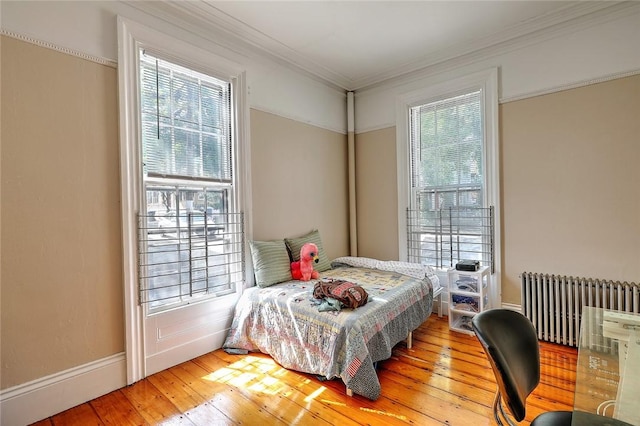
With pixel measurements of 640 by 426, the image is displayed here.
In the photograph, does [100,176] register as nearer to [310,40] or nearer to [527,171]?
[310,40]

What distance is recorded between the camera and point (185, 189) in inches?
102

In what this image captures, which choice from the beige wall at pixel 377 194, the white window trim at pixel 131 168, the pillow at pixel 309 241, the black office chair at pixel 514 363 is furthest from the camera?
the beige wall at pixel 377 194

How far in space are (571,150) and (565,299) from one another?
4.30 feet

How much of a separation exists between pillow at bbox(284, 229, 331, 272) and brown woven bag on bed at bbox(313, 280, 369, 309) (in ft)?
2.66

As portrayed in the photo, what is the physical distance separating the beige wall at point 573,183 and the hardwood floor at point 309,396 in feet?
2.75

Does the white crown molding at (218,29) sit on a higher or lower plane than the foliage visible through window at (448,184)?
higher

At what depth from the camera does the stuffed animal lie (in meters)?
3.03

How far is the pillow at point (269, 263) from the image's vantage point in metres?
2.87

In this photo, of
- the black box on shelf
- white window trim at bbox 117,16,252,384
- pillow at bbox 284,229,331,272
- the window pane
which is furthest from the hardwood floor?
the window pane

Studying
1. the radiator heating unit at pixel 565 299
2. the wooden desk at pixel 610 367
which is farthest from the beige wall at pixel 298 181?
the wooden desk at pixel 610 367

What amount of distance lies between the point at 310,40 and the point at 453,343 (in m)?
3.16

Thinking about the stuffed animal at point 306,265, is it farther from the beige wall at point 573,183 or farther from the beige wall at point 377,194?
the beige wall at point 573,183

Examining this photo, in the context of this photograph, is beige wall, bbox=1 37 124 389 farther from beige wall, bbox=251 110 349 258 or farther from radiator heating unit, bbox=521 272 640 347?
radiator heating unit, bbox=521 272 640 347

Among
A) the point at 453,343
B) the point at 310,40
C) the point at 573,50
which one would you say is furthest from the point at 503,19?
the point at 453,343
